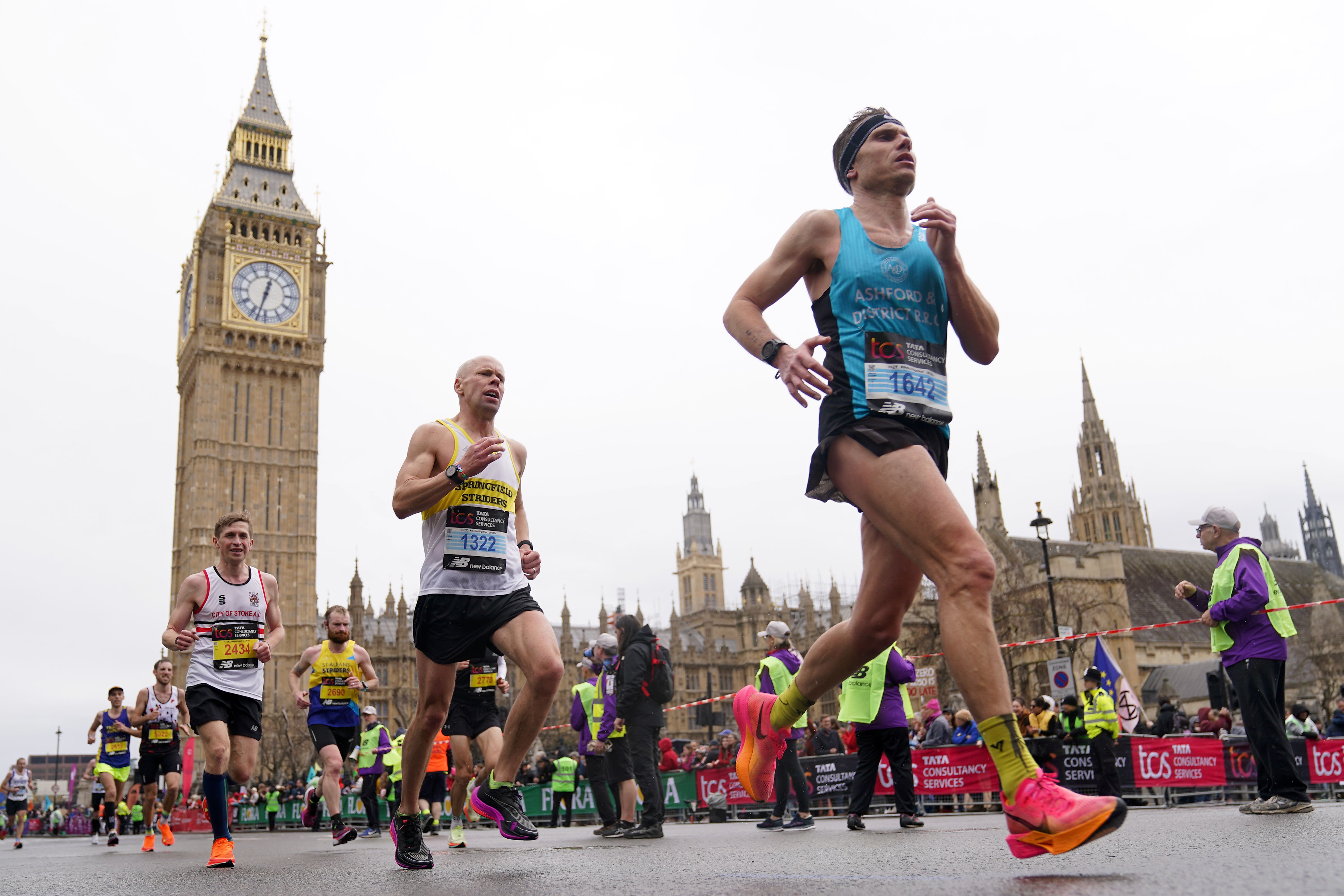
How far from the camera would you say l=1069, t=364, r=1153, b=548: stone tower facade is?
100 m

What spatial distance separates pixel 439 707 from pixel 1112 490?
343ft

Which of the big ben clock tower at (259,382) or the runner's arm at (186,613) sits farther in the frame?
the big ben clock tower at (259,382)

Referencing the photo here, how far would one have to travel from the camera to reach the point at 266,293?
71.8m

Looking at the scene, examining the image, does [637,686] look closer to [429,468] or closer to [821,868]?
[429,468]

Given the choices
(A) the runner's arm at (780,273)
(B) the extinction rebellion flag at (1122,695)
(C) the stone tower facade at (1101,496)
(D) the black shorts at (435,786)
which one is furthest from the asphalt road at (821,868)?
(C) the stone tower facade at (1101,496)

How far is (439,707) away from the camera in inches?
196

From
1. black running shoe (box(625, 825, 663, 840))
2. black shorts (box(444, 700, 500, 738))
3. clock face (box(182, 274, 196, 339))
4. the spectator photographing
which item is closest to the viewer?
the spectator photographing

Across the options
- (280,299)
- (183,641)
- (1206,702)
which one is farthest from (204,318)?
(183,641)

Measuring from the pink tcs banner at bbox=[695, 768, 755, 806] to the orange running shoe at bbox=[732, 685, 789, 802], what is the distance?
11.0m

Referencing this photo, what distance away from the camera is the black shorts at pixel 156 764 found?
38.7 feet

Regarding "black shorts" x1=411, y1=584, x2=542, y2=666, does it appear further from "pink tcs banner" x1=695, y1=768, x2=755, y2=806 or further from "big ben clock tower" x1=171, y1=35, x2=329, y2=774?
"big ben clock tower" x1=171, y1=35, x2=329, y2=774

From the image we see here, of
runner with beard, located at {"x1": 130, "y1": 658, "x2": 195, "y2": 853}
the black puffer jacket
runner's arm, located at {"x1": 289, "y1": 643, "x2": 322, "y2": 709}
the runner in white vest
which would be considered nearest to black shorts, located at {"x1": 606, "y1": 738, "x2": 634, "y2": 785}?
the black puffer jacket

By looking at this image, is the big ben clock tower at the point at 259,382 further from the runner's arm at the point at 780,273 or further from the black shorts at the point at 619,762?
the runner's arm at the point at 780,273

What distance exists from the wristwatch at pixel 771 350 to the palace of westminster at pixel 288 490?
51019 mm
